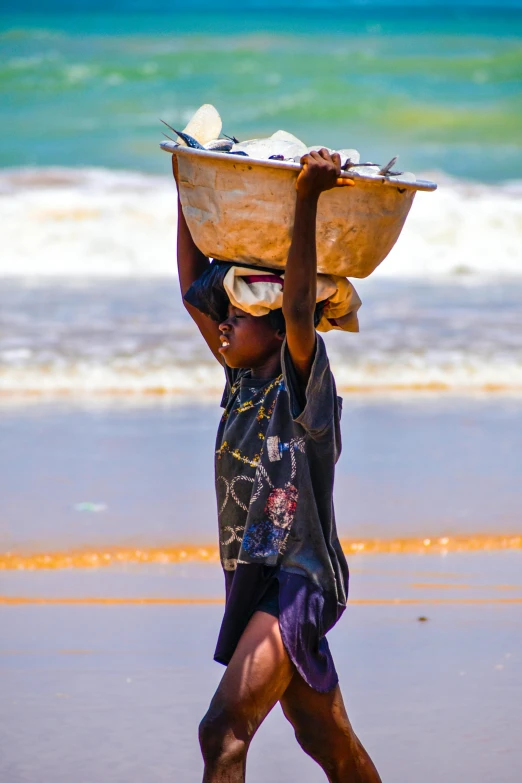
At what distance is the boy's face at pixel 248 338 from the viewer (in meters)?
2.42

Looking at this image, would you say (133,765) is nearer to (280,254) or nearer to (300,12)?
(280,254)

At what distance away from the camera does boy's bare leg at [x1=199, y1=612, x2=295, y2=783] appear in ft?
7.13

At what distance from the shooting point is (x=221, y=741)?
2172 millimetres

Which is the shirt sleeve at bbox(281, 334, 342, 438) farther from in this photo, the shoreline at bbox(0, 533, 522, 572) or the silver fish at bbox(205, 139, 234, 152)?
the shoreline at bbox(0, 533, 522, 572)

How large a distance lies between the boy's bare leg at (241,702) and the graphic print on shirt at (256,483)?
0.60ft

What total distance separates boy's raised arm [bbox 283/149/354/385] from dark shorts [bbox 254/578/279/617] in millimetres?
494

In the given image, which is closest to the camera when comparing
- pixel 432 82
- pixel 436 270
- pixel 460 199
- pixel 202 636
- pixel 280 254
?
pixel 280 254

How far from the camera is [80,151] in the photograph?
2694 cm

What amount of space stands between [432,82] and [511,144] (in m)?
4.60

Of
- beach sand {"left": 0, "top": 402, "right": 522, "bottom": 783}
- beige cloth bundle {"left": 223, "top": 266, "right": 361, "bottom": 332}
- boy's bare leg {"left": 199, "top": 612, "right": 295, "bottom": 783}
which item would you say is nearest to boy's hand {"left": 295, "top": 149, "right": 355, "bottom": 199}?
beige cloth bundle {"left": 223, "top": 266, "right": 361, "bottom": 332}

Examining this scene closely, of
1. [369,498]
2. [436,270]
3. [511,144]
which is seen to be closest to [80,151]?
[511,144]

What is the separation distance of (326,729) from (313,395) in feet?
2.24

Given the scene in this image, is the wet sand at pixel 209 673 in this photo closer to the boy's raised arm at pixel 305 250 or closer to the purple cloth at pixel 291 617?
the purple cloth at pixel 291 617

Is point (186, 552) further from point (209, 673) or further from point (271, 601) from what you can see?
point (271, 601)
